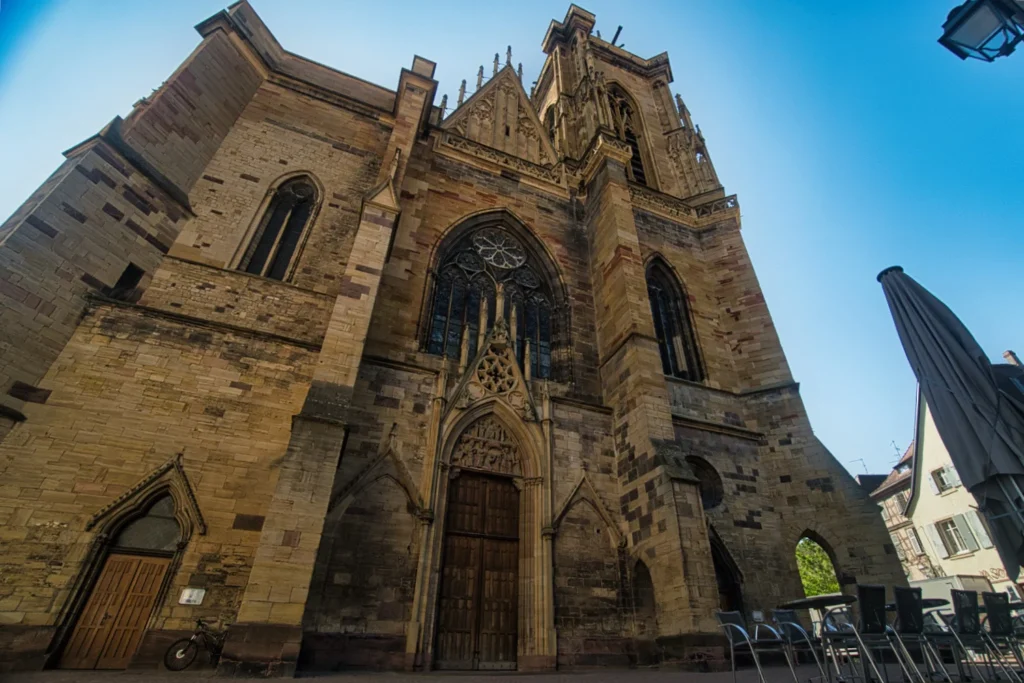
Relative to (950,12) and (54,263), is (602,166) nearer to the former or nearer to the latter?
(950,12)

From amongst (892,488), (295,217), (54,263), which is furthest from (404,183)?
(892,488)

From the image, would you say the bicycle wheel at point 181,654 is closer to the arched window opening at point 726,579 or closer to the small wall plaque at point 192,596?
the small wall plaque at point 192,596

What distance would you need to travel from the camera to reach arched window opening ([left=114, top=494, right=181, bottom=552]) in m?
6.11

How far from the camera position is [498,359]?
9672 millimetres

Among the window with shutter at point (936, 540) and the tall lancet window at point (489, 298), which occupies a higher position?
the tall lancet window at point (489, 298)

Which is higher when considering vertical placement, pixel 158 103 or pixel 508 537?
pixel 158 103

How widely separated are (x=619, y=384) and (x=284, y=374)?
629 centimetres

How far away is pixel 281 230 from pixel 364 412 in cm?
461

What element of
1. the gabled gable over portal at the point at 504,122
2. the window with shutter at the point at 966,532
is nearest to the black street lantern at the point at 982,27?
the gabled gable over portal at the point at 504,122

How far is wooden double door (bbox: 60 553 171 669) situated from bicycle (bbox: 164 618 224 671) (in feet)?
1.81

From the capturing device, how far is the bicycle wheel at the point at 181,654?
5.35m

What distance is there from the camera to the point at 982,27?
13.3 ft

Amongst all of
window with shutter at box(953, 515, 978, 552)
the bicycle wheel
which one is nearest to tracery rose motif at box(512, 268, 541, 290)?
the bicycle wheel

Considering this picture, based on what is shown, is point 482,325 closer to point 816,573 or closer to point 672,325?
point 672,325
